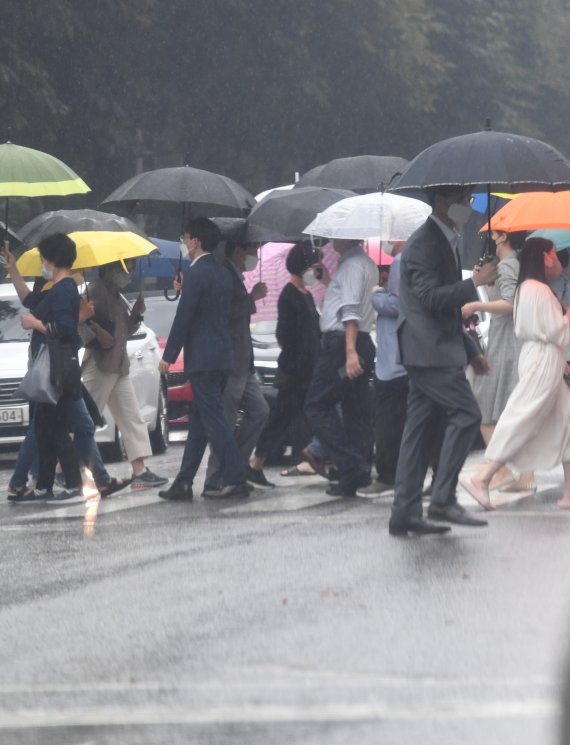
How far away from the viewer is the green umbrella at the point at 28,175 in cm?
1367

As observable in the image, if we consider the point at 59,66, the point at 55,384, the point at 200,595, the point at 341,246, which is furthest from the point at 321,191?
the point at 59,66

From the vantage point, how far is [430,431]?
10148 millimetres

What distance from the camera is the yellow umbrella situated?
1278 centimetres

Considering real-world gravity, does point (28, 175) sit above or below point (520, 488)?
above

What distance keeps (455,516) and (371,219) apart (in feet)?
9.44

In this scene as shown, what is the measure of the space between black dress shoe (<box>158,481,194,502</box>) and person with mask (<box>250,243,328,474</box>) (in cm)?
97

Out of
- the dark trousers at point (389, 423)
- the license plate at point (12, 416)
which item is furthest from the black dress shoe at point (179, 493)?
the license plate at point (12, 416)

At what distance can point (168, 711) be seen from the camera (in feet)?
19.5

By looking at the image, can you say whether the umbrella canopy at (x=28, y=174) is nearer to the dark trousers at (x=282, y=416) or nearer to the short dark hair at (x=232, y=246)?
the short dark hair at (x=232, y=246)

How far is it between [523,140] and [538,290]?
3.00 ft

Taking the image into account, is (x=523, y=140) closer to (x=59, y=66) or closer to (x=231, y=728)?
(x=231, y=728)

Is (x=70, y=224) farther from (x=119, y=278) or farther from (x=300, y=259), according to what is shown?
(x=300, y=259)

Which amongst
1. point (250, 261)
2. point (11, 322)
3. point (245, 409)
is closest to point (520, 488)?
point (245, 409)

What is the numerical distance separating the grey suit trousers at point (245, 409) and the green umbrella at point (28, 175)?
2046 mm
